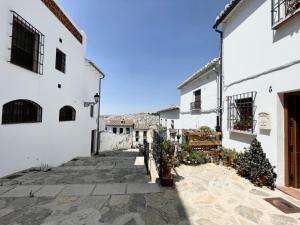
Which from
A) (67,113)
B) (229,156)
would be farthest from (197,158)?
(67,113)

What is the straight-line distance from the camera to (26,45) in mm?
6574

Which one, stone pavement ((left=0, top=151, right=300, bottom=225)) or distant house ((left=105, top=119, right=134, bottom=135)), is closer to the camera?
stone pavement ((left=0, top=151, right=300, bottom=225))

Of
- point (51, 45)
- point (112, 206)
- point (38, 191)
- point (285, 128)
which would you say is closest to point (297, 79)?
point (285, 128)

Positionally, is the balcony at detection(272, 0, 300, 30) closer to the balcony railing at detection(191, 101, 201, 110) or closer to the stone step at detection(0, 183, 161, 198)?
the stone step at detection(0, 183, 161, 198)

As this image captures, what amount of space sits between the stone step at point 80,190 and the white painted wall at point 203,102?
538 centimetres

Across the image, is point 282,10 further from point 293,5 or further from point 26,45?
point 26,45

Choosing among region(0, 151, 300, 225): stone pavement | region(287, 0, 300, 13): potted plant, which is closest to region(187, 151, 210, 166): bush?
region(0, 151, 300, 225): stone pavement

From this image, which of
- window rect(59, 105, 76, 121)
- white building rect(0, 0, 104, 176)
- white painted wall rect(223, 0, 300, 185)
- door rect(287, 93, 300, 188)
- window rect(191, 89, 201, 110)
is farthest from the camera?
window rect(191, 89, 201, 110)

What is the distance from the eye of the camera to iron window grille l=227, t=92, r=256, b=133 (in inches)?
232

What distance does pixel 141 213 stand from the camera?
3379 millimetres

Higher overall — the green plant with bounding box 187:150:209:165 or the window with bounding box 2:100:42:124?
the window with bounding box 2:100:42:124

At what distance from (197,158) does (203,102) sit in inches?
170

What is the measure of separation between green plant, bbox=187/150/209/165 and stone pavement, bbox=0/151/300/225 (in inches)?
48.5

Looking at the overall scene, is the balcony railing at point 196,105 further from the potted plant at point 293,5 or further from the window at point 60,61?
the window at point 60,61
